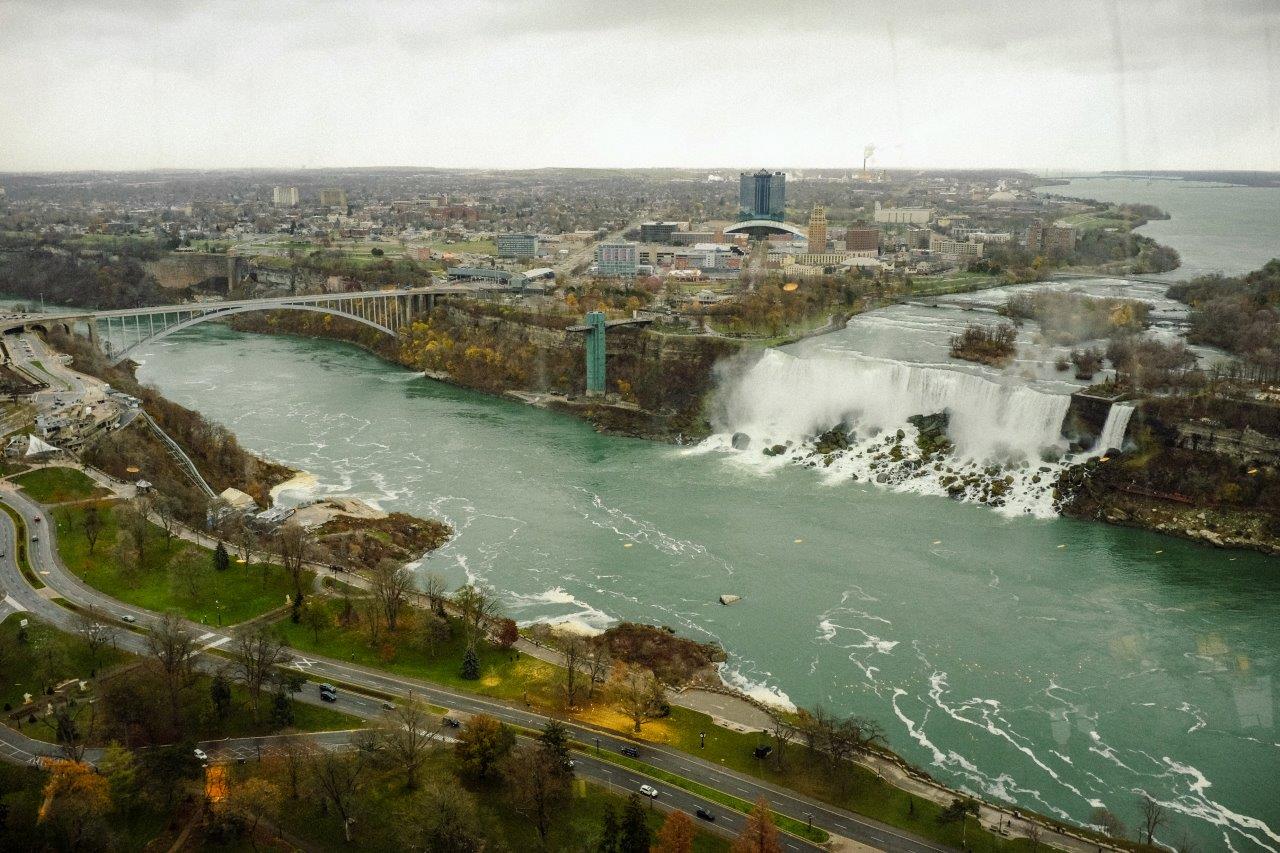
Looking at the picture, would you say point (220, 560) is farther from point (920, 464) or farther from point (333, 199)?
point (333, 199)

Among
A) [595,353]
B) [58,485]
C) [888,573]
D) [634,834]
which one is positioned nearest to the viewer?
[634,834]

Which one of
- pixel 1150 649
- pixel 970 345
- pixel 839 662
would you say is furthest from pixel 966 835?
pixel 970 345

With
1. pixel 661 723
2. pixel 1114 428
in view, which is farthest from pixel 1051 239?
pixel 661 723

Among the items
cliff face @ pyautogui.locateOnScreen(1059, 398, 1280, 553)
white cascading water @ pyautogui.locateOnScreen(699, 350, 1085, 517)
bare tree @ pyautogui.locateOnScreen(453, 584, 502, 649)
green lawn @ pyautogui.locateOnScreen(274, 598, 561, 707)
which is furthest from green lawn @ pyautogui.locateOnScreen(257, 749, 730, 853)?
cliff face @ pyautogui.locateOnScreen(1059, 398, 1280, 553)

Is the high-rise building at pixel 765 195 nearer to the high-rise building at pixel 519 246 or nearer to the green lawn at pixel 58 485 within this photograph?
the high-rise building at pixel 519 246

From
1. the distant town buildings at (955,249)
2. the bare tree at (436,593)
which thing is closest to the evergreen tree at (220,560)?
the bare tree at (436,593)

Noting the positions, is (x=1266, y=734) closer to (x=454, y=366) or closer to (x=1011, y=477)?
(x=1011, y=477)

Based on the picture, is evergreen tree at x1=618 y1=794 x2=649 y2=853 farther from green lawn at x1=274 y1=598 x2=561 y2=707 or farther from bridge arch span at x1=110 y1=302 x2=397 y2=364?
bridge arch span at x1=110 y1=302 x2=397 y2=364
